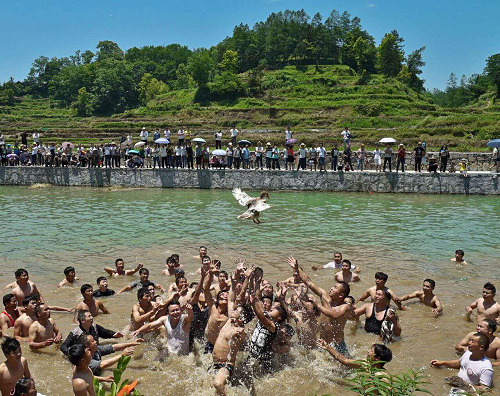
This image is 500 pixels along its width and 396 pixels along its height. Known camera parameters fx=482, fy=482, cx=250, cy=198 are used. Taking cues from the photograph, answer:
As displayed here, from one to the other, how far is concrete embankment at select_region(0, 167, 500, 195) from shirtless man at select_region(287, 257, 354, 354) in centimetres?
1807

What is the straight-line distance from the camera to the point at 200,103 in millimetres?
73375

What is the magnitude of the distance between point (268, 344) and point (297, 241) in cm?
872

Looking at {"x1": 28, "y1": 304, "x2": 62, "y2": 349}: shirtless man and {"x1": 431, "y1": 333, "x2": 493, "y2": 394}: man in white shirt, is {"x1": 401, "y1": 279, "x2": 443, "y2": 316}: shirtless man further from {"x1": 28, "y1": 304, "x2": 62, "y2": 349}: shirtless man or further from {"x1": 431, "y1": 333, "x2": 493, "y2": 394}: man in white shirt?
{"x1": 28, "y1": 304, "x2": 62, "y2": 349}: shirtless man

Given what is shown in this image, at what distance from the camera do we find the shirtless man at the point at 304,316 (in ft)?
23.9

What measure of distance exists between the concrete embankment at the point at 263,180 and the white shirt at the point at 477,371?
60.6ft

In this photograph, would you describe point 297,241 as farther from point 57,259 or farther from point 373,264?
point 57,259

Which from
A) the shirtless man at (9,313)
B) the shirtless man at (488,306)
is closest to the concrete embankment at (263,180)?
the shirtless man at (488,306)

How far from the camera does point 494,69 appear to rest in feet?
241

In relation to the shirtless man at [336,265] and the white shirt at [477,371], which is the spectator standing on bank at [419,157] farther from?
the white shirt at [477,371]

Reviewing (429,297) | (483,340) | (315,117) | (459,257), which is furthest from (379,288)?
(315,117)

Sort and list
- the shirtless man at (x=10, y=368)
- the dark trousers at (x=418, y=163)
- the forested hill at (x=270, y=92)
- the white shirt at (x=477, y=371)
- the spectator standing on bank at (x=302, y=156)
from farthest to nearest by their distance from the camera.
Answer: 1. the forested hill at (x=270, y=92)
2. the spectator standing on bank at (x=302, y=156)
3. the dark trousers at (x=418, y=163)
4. the white shirt at (x=477, y=371)
5. the shirtless man at (x=10, y=368)

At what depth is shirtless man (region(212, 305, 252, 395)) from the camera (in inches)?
232

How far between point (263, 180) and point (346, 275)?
15539 millimetres

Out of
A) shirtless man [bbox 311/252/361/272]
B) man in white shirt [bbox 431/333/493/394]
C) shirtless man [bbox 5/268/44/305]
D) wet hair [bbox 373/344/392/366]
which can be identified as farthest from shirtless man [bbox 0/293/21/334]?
man in white shirt [bbox 431/333/493/394]
